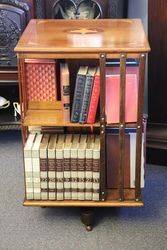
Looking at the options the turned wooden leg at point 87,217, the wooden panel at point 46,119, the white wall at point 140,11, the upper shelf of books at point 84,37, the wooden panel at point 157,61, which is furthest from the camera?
the white wall at point 140,11

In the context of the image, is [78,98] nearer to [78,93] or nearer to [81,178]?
[78,93]

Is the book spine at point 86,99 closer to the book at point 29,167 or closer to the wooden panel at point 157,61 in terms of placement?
the book at point 29,167

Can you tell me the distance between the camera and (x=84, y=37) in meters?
1.46

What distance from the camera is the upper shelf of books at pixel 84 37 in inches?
52.7

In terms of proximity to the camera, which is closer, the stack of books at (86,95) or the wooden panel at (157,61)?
the stack of books at (86,95)

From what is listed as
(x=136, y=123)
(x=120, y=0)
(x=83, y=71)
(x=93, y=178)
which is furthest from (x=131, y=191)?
(x=120, y=0)

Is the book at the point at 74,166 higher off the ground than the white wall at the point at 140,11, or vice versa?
the white wall at the point at 140,11

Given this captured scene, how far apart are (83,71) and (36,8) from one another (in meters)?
0.59

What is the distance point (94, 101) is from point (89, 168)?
0.24 m

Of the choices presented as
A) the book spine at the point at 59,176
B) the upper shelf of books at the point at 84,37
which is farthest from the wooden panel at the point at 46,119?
the upper shelf of books at the point at 84,37

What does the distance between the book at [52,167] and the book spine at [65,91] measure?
0.11 meters

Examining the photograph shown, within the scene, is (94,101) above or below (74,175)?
above

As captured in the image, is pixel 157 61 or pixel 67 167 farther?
pixel 157 61

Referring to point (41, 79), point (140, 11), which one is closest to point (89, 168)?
point (41, 79)
